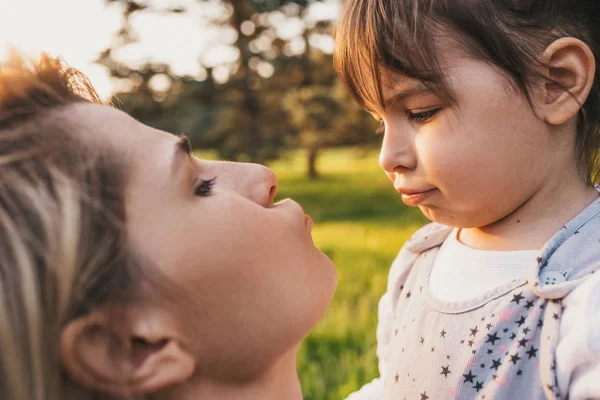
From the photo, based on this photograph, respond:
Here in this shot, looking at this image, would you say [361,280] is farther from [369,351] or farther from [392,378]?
[392,378]

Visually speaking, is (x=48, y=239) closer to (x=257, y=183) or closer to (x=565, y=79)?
(x=257, y=183)

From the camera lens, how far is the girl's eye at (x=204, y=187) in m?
1.28

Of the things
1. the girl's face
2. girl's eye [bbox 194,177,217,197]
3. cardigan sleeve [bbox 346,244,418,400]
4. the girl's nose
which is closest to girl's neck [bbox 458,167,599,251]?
the girl's face

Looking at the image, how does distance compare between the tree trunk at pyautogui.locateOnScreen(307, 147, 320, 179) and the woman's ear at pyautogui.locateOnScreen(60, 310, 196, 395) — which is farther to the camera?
the tree trunk at pyautogui.locateOnScreen(307, 147, 320, 179)

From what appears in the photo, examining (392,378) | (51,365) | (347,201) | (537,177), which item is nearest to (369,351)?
(392,378)

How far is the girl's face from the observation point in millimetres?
1525

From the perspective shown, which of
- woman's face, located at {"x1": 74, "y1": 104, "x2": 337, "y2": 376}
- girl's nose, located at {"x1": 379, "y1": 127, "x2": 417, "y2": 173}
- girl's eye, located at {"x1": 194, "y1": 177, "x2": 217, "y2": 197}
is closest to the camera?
woman's face, located at {"x1": 74, "y1": 104, "x2": 337, "y2": 376}

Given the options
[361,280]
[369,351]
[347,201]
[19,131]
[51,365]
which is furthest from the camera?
[347,201]

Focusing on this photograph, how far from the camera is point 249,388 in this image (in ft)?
4.17

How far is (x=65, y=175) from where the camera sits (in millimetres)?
1137

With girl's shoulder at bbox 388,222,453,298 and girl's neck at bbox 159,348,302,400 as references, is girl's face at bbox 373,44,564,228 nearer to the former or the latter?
girl's shoulder at bbox 388,222,453,298

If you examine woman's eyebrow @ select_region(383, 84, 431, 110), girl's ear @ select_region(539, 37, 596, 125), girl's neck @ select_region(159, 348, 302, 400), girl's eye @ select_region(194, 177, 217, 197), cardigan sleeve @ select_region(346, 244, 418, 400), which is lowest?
cardigan sleeve @ select_region(346, 244, 418, 400)

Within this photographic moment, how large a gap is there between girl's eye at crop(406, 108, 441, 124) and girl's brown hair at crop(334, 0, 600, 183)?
61 millimetres

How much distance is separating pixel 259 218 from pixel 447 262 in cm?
73
